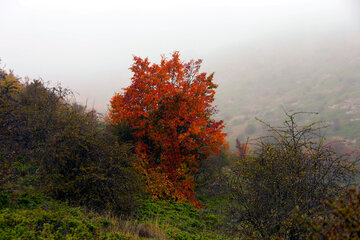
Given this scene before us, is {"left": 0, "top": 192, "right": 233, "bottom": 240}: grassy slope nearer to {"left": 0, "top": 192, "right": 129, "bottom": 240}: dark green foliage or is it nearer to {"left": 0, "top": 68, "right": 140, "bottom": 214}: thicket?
{"left": 0, "top": 192, "right": 129, "bottom": 240}: dark green foliage

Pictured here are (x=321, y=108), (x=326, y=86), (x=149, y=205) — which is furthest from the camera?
(x=326, y=86)

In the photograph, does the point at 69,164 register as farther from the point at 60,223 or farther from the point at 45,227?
the point at 45,227

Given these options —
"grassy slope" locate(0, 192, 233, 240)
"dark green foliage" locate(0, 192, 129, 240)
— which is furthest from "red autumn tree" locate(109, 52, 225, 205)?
"dark green foliage" locate(0, 192, 129, 240)

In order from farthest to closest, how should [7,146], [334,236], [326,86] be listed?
[326,86]
[7,146]
[334,236]

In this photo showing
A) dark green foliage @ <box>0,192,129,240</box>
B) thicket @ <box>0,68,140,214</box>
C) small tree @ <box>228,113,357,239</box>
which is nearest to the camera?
dark green foliage @ <box>0,192,129,240</box>

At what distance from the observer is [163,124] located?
1292cm

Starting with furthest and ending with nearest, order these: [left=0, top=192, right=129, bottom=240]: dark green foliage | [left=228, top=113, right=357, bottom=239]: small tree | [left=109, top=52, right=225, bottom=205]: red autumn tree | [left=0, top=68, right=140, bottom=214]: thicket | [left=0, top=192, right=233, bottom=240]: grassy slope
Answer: [left=109, top=52, right=225, bottom=205]: red autumn tree → [left=0, top=68, right=140, bottom=214]: thicket → [left=228, top=113, right=357, bottom=239]: small tree → [left=0, top=192, right=233, bottom=240]: grassy slope → [left=0, top=192, right=129, bottom=240]: dark green foliage

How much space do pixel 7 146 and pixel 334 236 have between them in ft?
28.3

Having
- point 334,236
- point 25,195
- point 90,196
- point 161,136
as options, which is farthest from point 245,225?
point 161,136

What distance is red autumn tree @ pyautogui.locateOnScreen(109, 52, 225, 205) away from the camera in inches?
507

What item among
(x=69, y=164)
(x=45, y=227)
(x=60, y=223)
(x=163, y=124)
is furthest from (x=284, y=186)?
(x=163, y=124)

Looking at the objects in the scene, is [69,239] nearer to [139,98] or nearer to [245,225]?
[245,225]

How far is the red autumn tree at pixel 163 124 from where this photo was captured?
42.3 ft

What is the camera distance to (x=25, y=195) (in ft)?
22.2
